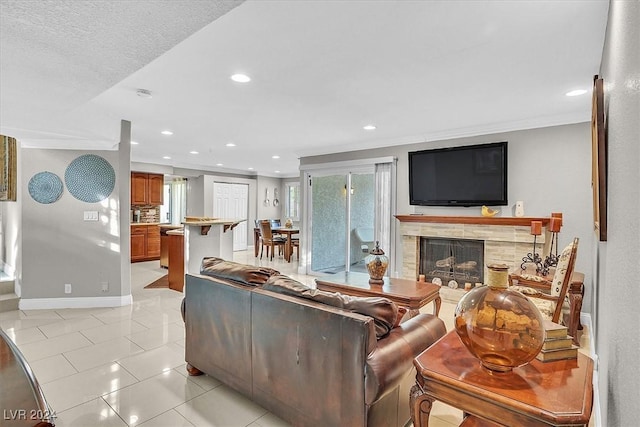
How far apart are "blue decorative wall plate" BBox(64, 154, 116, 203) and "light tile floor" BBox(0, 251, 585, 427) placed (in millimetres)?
1428

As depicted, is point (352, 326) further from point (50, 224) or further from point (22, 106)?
point (50, 224)

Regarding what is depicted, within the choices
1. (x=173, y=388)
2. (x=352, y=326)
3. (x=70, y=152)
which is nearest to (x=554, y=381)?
(x=352, y=326)

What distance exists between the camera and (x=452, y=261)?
4953 mm

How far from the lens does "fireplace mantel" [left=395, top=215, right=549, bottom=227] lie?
163 inches

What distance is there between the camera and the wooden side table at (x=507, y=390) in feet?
3.26

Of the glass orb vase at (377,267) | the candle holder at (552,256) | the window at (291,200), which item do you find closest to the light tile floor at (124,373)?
the glass orb vase at (377,267)

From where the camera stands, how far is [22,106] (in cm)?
292

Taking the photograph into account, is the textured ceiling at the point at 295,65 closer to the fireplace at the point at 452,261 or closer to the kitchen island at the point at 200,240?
the kitchen island at the point at 200,240

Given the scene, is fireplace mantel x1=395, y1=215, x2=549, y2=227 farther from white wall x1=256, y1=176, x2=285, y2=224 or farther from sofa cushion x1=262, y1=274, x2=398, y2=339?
white wall x1=256, y1=176, x2=285, y2=224

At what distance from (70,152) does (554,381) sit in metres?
5.08

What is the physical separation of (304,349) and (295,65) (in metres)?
2.02

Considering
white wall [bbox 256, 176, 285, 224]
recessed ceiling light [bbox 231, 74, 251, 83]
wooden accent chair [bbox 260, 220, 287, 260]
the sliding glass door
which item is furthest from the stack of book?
white wall [bbox 256, 176, 285, 224]

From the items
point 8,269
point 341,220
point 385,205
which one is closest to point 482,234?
point 385,205

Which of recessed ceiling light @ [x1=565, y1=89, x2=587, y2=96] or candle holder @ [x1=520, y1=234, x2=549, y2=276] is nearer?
recessed ceiling light @ [x1=565, y1=89, x2=587, y2=96]
